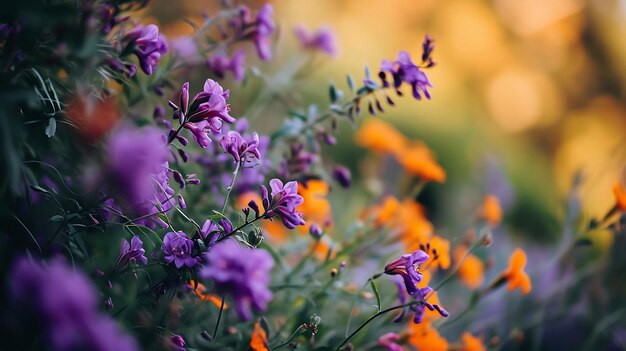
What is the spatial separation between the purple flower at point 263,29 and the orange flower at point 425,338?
0.44 meters

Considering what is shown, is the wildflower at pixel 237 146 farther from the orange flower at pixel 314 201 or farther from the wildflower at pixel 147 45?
the orange flower at pixel 314 201

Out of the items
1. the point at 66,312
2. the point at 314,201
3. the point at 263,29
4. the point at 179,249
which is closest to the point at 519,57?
the point at 314,201

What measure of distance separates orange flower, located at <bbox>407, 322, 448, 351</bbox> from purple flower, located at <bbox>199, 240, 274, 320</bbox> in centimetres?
36

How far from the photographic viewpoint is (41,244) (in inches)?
19.8

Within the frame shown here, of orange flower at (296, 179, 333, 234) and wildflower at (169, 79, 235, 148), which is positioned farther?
orange flower at (296, 179, 333, 234)

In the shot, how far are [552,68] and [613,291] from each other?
3152mm

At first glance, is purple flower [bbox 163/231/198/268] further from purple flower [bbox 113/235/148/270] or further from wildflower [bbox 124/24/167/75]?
wildflower [bbox 124/24/167/75]

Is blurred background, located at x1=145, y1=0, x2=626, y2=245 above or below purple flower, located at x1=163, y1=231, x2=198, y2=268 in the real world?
above

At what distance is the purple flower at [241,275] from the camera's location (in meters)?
0.38

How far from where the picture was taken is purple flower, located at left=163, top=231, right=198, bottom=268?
1.60 ft

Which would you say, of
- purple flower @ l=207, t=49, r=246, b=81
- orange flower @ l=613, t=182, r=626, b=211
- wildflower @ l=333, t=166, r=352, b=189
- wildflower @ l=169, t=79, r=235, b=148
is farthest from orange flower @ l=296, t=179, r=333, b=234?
orange flower @ l=613, t=182, r=626, b=211

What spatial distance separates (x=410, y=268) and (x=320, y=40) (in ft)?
1.84

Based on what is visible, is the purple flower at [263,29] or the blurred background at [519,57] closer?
the purple flower at [263,29]

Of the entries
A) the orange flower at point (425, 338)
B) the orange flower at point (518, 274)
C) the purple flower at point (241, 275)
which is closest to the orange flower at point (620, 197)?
the orange flower at point (518, 274)
